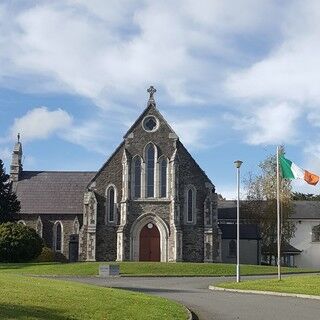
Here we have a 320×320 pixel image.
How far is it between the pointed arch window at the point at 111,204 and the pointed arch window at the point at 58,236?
26.5ft

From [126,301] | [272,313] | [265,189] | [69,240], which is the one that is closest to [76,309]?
[126,301]

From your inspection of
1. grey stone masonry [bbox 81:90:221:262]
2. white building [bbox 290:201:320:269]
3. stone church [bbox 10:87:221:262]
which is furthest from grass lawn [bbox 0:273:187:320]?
white building [bbox 290:201:320:269]

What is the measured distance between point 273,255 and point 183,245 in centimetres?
1600

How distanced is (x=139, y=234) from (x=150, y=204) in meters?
2.78

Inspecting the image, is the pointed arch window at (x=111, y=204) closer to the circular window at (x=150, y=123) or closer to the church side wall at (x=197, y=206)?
the church side wall at (x=197, y=206)

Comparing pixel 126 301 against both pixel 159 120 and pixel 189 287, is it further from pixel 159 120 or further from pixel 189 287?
pixel 159 120

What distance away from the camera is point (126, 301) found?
1917cm

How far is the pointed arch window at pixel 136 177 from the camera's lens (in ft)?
180

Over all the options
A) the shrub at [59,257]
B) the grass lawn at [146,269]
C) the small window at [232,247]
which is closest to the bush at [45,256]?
the shrub at [59,257]

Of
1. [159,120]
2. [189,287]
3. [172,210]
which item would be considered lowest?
[189,287]

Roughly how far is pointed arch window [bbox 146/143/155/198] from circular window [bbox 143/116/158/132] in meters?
1.51

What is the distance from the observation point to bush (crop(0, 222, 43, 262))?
49.6m

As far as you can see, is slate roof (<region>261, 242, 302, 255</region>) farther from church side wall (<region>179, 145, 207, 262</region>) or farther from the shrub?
the shrub

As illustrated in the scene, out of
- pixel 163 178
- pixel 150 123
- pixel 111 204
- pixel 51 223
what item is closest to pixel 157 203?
pixel 163 178
